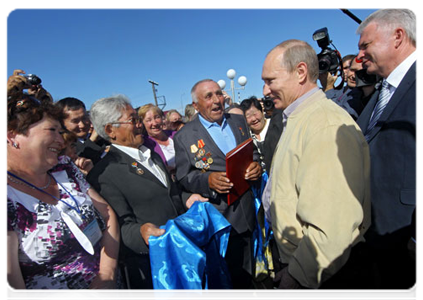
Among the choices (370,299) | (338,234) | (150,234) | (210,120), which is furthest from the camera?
(210,120)

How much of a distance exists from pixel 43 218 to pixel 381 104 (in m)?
2.55

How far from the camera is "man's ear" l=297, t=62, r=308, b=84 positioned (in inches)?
64.5

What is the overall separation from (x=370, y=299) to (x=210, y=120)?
86.2 inches

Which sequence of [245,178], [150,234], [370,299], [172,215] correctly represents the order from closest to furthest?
1. [370,299]
2. [150,234]
3. [172,215]
4. [245,178]

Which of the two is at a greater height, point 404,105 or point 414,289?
point 404,105

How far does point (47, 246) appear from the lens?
141 cm

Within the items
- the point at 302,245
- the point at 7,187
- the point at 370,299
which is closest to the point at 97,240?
the point at 7,187

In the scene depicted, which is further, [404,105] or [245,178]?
[245,178]

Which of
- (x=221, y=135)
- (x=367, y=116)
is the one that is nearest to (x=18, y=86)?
(x=221, y=135)

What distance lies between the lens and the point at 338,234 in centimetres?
123

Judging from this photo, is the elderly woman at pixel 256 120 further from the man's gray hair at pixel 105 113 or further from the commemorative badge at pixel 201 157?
the man's gray hair at pixel 105 113

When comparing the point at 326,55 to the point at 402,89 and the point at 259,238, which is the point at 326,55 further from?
the point at 259,238

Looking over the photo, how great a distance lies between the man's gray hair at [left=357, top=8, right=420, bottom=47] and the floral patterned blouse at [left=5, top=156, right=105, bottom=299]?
98.2 inches
